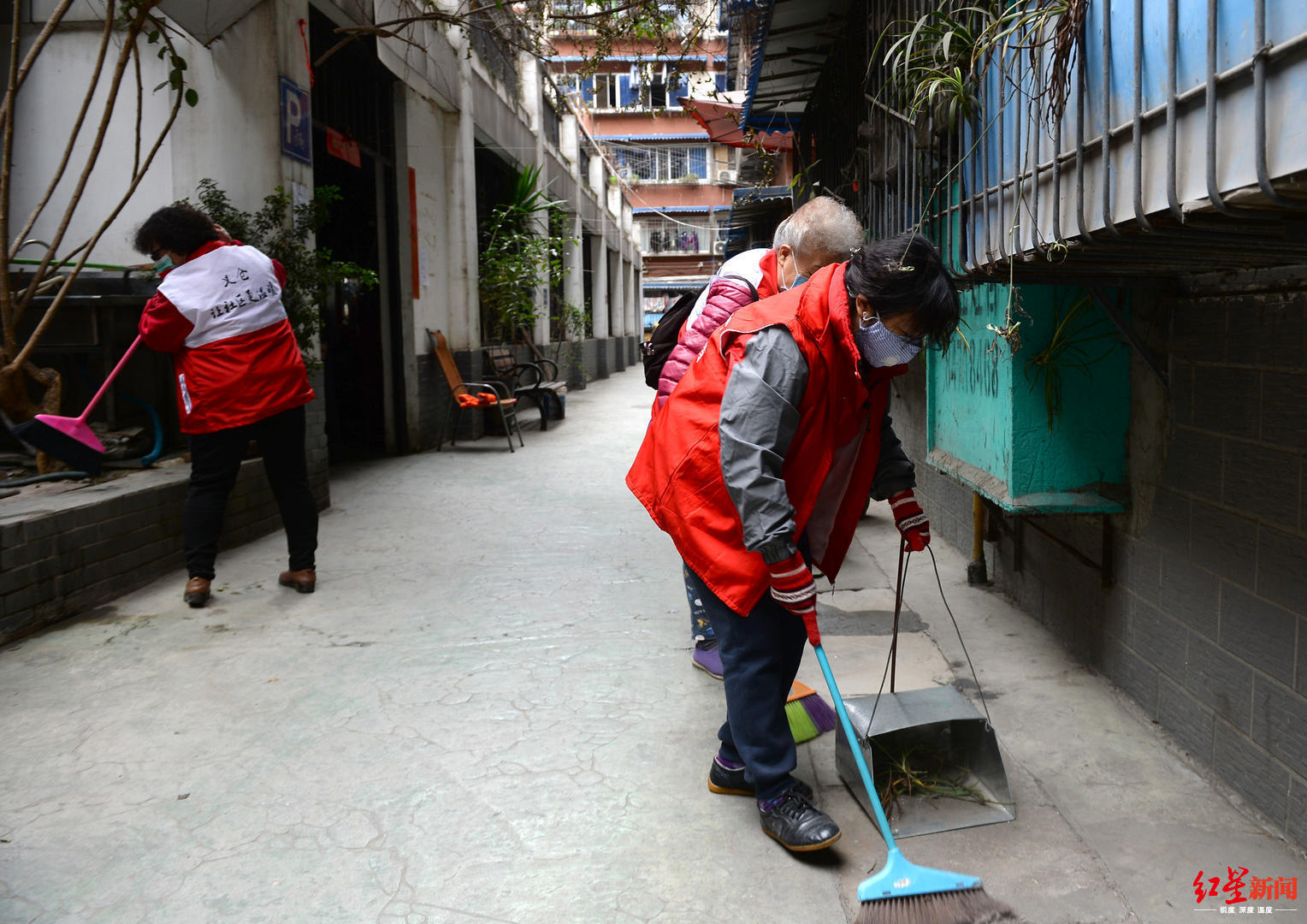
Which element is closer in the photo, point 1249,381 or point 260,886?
point 260,886

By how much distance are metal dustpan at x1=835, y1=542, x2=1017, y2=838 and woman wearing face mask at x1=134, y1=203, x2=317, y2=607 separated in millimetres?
3152

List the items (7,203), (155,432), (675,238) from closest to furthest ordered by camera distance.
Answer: (7,203) < (155,432) < (675,238)

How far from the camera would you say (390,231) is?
9.78 m

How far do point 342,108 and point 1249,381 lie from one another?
8.35 metres

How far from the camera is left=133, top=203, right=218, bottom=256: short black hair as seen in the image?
441 cm

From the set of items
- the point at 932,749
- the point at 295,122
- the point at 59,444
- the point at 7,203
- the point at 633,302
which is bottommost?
the point at 932,749

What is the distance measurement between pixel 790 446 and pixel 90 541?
356 centimetres

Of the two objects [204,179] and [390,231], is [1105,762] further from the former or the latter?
[390,231]

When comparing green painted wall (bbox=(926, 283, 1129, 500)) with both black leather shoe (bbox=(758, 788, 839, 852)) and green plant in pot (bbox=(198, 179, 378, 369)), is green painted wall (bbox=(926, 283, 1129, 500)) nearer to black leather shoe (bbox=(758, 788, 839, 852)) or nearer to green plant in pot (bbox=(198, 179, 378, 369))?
black leather shoe (bbox=(758, 788, 839, 852))

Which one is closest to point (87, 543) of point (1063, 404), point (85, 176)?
point (85, 176)

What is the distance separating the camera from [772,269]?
11.0ft

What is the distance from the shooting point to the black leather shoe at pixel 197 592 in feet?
14.6

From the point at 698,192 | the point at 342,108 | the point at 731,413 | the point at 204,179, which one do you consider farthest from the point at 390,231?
the point at 698,192

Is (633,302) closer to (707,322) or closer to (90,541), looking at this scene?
(90,541)
